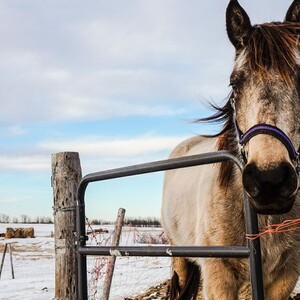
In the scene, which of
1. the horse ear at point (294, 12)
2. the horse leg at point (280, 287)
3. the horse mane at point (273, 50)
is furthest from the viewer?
the horse leg at point (280, 287)

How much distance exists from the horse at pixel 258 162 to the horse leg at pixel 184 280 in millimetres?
1203

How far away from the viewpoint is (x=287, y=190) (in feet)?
6.19

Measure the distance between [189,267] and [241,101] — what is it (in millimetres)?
3032

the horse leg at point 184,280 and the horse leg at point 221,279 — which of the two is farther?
the horse leg at point 184,280

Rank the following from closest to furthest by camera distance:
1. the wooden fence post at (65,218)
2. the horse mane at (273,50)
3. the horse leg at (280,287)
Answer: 1. the horse mane at (273,50)
2. the horse leg at (280,287)
3. the wooden fence post at (65,218)

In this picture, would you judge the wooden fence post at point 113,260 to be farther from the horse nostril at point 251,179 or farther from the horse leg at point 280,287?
the horse nostril at point 251,179

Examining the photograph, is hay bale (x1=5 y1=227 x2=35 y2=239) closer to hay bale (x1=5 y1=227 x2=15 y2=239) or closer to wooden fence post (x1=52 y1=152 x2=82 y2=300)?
hay bale (x1=5 y1=227 x2=15 y2=239)

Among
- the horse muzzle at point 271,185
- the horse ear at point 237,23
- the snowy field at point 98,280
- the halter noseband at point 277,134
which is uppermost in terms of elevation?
the horse ear at point 237,23

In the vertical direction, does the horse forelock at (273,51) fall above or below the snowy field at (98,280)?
above

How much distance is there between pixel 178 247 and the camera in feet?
7.61

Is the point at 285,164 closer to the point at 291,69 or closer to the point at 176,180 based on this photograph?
the point at 291,69

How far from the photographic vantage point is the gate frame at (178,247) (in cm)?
202

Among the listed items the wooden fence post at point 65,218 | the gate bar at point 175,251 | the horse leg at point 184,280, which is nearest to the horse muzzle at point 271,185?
the gate bar at point 175,251

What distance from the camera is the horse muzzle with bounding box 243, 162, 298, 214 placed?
185 cm
